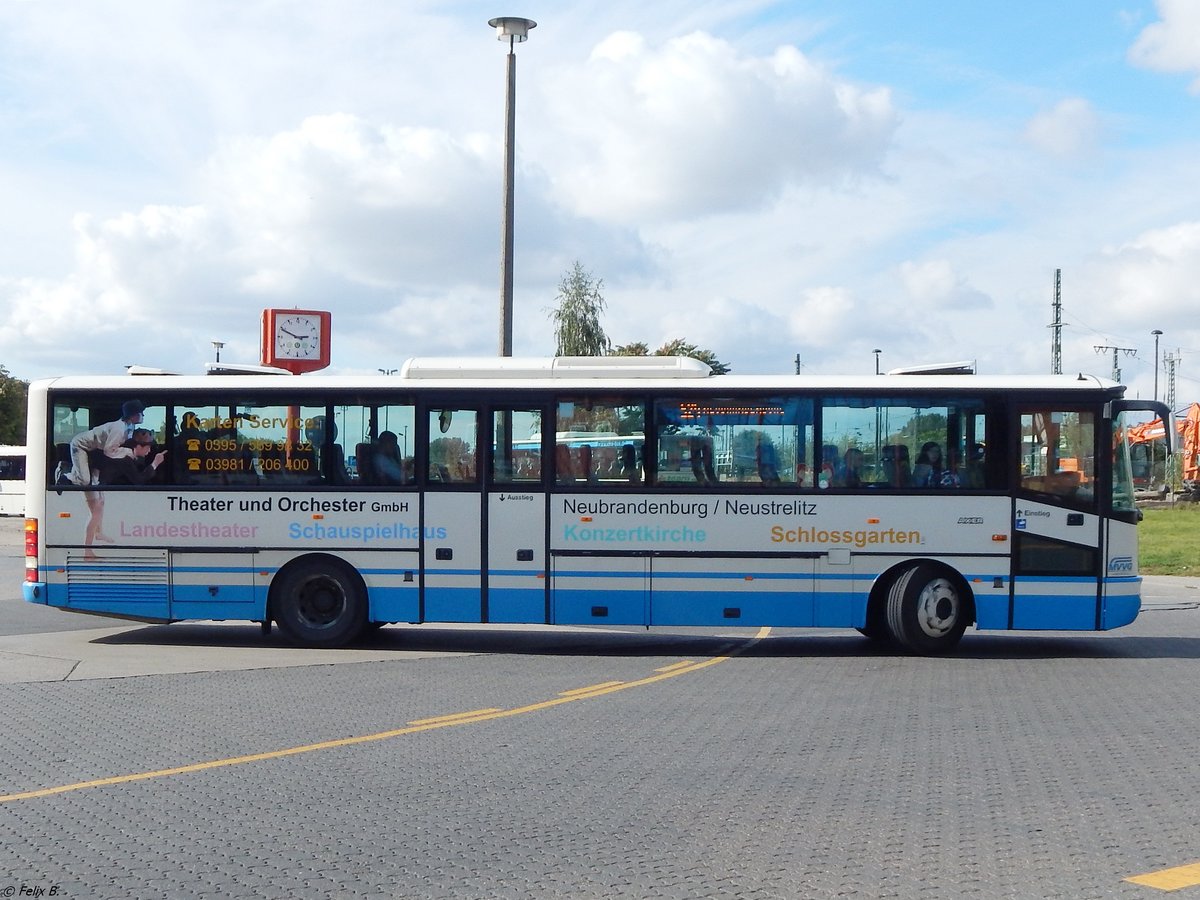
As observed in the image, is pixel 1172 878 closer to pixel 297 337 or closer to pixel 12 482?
pixel 297 337

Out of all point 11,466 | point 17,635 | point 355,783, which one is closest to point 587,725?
point 355,783

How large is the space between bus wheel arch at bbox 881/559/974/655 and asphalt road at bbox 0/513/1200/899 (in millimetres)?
340

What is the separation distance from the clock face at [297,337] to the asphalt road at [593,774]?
Answer: 17863 millimetres

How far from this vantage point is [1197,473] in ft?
161

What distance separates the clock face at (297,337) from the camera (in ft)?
100.0

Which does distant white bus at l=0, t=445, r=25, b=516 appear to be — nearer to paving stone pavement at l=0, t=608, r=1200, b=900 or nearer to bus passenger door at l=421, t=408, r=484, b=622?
bus passenger door at l=421, t=408, r=484, b=622

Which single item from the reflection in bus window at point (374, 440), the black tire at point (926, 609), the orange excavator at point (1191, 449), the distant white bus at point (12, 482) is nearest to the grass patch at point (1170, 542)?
the orange excavator at point (1191, 449)

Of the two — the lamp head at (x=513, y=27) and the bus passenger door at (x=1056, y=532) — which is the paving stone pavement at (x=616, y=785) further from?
the lamp head at (x=513, y=27)

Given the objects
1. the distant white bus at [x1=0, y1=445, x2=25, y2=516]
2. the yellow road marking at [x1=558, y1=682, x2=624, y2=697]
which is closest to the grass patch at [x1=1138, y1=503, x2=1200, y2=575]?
the yellow road marking at [x1=558, y1=682, x2=624, y2=697]

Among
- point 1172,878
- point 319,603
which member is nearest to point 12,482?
point 319,603

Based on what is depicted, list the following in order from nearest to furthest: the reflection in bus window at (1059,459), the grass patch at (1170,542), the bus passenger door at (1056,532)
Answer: the bus passenger door at (1056,532) < the reflection in bus window at (1059,459) < the grass patch at (1170,542)

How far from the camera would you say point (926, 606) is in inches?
518

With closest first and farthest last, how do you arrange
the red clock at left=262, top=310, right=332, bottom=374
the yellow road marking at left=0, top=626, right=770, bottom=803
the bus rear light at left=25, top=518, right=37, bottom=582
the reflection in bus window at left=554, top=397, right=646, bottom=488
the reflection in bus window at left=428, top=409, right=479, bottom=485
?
the yellow road marking at left=0, top=626, right=770, bottom=803 < the reflection in bus window at left=554, top=397, right=646, bottom=488 < the reflection in bus window at left=428, top=409, right=479, bottom=485 < the bus rear light at left=25, top=518, right=37, bottom=582 < the red clock at left=262, top=310, right=332, bottom=374

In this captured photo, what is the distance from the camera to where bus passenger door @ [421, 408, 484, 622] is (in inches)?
528
